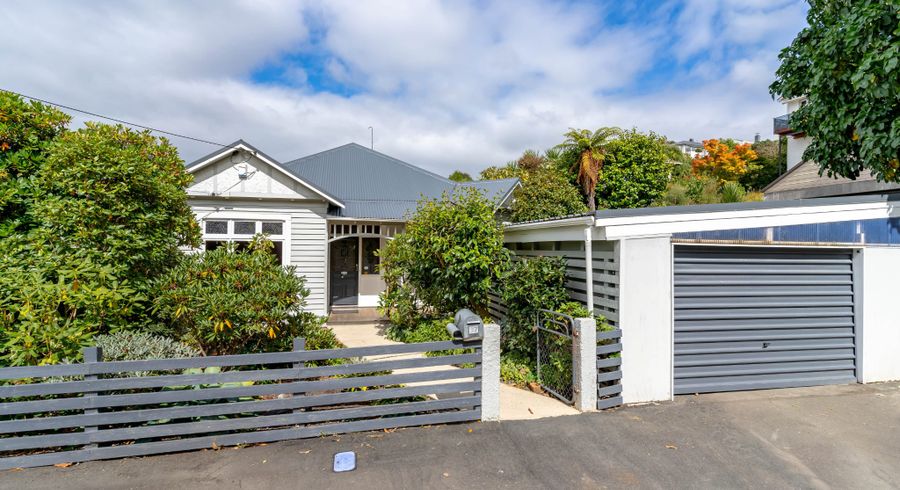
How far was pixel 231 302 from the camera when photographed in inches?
222

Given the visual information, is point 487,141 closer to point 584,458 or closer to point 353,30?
point 353,30

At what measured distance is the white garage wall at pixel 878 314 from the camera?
6.73m

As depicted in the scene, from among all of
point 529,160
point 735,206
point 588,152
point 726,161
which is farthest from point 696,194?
point 735,206

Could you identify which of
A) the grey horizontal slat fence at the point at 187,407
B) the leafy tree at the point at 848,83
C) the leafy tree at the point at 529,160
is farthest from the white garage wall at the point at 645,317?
the leafy tree at the point at 529,160

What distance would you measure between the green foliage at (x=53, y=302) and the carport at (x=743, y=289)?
19.6 feet

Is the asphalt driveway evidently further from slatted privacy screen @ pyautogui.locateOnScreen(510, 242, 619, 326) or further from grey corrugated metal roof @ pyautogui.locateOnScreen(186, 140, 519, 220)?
grey corrugated metal roof @ pyautogui.locateOnScreen(186, 140, 519, 220)

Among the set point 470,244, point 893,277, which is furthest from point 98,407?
point 893,277

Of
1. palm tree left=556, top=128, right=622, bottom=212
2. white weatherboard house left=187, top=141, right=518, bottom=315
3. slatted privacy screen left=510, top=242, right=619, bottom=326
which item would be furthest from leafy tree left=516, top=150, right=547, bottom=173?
slatted privacy screen left=510, top=242, right=619, bottom=326

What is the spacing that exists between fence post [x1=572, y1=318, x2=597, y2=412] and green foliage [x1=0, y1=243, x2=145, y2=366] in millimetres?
5471

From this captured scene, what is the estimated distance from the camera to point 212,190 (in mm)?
10898

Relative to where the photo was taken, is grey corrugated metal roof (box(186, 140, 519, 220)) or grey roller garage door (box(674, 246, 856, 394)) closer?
grey roller garage door (box(674, 246, 856, 394))

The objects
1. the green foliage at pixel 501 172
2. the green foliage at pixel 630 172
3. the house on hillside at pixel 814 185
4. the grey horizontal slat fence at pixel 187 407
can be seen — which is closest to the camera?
the grey horizontal slat fence at pixel 187 407

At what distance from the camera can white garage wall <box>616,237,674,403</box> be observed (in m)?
5.70

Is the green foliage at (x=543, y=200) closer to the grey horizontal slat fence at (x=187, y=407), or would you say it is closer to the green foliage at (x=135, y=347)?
the grey horizontal slat fence at (x=187, y=407)
